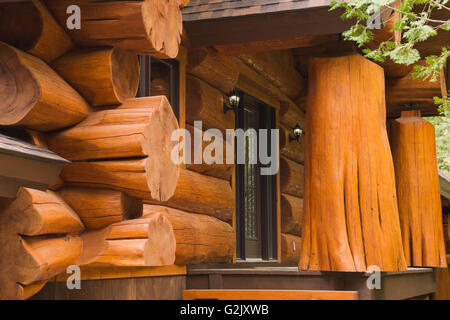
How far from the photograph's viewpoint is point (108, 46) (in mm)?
4000

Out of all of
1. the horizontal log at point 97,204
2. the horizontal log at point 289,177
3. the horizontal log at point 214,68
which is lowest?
the horizontal log at point 97,204

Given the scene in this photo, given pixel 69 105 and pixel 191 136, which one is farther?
pixel 191 136

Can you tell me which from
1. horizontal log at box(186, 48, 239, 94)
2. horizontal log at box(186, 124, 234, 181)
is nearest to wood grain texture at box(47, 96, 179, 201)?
horizontal log at box(186, 124, 234, 181)

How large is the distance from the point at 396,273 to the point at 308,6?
2.60m

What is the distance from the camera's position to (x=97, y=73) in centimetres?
396

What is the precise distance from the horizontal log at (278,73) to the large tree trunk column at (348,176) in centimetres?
193

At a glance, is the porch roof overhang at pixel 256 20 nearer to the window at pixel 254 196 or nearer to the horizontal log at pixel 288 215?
the window at pixel 254 196

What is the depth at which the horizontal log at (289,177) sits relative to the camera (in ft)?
30.5

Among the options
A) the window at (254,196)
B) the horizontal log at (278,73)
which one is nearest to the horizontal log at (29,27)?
the horizontal log at (278,73)

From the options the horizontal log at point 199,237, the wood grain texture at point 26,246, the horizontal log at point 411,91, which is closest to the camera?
the wood grain texture at point 26,246

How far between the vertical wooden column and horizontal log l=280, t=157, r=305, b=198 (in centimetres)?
147

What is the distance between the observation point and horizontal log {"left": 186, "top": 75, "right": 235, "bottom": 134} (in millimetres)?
6699
